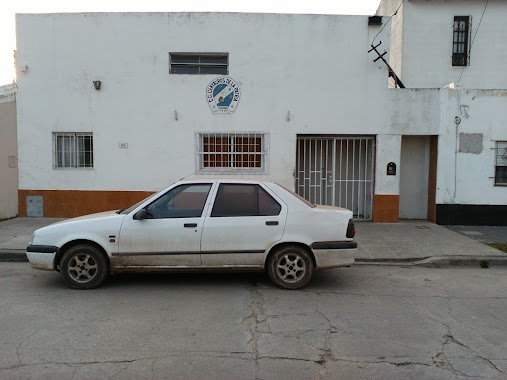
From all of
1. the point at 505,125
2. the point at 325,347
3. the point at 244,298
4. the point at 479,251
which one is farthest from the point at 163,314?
the point at 505,125

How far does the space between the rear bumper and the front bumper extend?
341 centimetres

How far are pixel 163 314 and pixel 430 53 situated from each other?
13.7 m

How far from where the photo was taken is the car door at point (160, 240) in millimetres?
5508

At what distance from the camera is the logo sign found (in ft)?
34.0

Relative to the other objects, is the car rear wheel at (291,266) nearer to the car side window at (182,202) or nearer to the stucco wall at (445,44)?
the car side window at (182,202)

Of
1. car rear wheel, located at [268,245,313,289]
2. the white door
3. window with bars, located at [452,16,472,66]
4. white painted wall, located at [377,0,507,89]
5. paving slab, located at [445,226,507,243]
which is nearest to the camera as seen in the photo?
car rear wheel, located at [268,245,313,289]

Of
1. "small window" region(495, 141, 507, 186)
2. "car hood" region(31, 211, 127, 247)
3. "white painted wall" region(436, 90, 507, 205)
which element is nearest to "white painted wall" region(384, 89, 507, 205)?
"white painted wall" region(436, 90, 507, 205)

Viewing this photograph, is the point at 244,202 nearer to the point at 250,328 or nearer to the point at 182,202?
the point at 182,202

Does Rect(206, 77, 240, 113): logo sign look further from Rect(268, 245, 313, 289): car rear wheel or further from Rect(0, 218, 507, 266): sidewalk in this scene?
Rect(268, 245, 313, 289): car rear wheel

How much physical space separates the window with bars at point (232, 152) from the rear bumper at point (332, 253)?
16.7 ft

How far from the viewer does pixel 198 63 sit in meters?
10.6

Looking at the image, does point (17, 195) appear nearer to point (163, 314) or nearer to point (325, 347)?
point (163, 314)

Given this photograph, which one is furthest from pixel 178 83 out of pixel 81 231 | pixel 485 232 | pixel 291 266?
pixel 485 232

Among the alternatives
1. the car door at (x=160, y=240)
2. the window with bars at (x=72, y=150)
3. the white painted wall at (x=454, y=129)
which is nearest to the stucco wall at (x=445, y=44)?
the white painted wall at (x=454, y=129)
